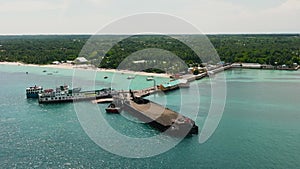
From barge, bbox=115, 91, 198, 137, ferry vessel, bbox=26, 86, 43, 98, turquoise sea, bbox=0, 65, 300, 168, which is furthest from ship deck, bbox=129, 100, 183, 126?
ferry vessel, bbox=26, 86, 43, 98

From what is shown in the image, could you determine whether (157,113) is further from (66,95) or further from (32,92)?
(32,92)

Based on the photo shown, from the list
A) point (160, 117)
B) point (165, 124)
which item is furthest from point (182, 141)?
point (160, 117)

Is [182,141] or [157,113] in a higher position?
[157,113]

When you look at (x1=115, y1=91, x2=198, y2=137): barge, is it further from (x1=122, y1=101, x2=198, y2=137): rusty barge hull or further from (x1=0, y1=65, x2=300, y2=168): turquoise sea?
(x1=0, y1=65, x2=300, y2=168): turquoise sea

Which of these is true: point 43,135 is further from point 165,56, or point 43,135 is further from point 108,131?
point 165,56

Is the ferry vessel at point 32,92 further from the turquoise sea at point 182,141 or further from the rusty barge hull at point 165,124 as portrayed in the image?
the rusty barge hull at point 165,124

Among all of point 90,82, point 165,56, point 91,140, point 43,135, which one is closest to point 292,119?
point 91,140
